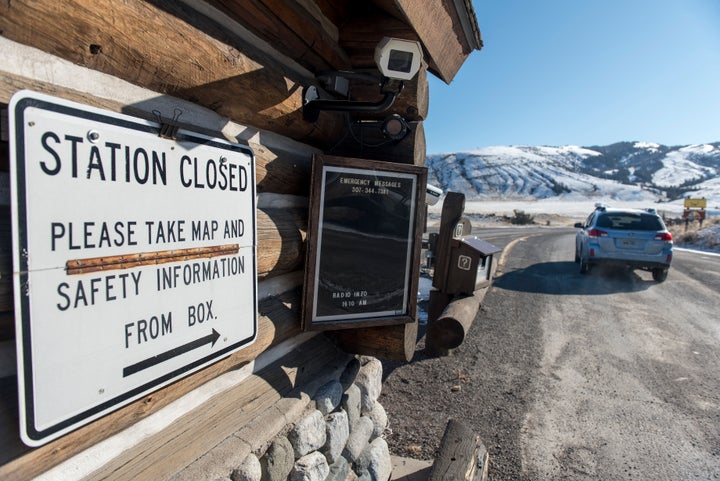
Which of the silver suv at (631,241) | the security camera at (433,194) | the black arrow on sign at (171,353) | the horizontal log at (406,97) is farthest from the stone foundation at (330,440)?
the silver suv at (631,241)

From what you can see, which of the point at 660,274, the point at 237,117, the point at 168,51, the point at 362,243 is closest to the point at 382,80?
the point at 237,117

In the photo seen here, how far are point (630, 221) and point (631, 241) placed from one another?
0.60 meters

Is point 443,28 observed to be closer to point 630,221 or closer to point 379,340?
point 379,340

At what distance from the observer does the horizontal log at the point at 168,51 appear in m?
1.33

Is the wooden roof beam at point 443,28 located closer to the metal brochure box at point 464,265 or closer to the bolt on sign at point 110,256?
the bolt on sign at point 110,256

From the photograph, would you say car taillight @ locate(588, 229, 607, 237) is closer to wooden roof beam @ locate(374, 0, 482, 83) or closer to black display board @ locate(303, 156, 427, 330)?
wooden roof beam @ locate(374, 0, 482, 83)

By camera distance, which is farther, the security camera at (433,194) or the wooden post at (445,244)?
the wooden post at (445,244)

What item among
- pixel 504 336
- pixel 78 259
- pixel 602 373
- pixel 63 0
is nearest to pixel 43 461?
pixel 78 259

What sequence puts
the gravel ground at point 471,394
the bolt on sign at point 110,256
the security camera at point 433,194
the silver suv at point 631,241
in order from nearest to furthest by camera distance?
the bolt on sign at point 110,256 → the gravel ground at point 471,394 → the security camera at point 433,194 → the silver suv at point 631,241

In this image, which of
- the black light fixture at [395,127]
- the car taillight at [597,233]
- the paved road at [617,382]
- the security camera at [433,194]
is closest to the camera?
the black light fixture at [395,127]

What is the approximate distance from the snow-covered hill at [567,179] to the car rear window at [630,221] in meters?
105

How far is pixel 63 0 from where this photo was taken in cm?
133

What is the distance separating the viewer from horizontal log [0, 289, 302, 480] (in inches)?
49.3

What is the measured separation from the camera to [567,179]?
15350 cm
